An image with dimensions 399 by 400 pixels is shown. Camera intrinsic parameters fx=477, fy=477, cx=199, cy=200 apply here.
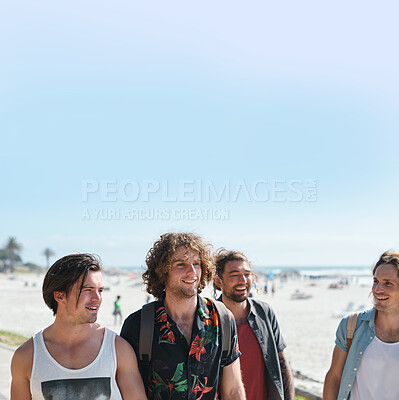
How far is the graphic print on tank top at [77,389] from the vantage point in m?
2.39

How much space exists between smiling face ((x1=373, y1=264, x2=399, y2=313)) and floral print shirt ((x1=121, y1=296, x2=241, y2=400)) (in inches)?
43.1

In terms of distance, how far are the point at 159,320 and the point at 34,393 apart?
752 millimetres

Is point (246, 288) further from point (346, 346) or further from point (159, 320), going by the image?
point (159, 320)

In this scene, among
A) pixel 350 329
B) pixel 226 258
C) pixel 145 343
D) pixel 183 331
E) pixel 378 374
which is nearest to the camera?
pixel 145 343

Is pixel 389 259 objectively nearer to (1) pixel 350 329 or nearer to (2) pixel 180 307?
(1) pixel 350 329

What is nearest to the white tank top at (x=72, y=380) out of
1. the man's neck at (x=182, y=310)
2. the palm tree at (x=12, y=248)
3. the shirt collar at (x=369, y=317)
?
the man's neck at (x=182, y=310)

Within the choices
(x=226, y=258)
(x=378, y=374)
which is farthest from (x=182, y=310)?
(x=378, y=374)

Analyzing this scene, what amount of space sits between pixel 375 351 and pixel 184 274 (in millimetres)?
1391

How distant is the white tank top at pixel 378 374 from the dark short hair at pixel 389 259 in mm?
500

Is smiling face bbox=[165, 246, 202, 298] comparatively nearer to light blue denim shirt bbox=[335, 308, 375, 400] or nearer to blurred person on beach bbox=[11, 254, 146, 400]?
blurred person on beach bbox=[11, 254, 146, 400]

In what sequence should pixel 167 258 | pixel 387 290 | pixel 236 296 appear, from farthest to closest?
pixel 236 296
pixel 387 290
pixel 167 258

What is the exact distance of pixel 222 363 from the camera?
2.80 meters

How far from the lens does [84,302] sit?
8.28 feet

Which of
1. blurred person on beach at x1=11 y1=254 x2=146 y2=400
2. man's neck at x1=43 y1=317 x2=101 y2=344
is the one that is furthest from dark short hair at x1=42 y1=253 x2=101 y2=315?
man's neck at x1=43 y1=317 x2=101 y2=344
